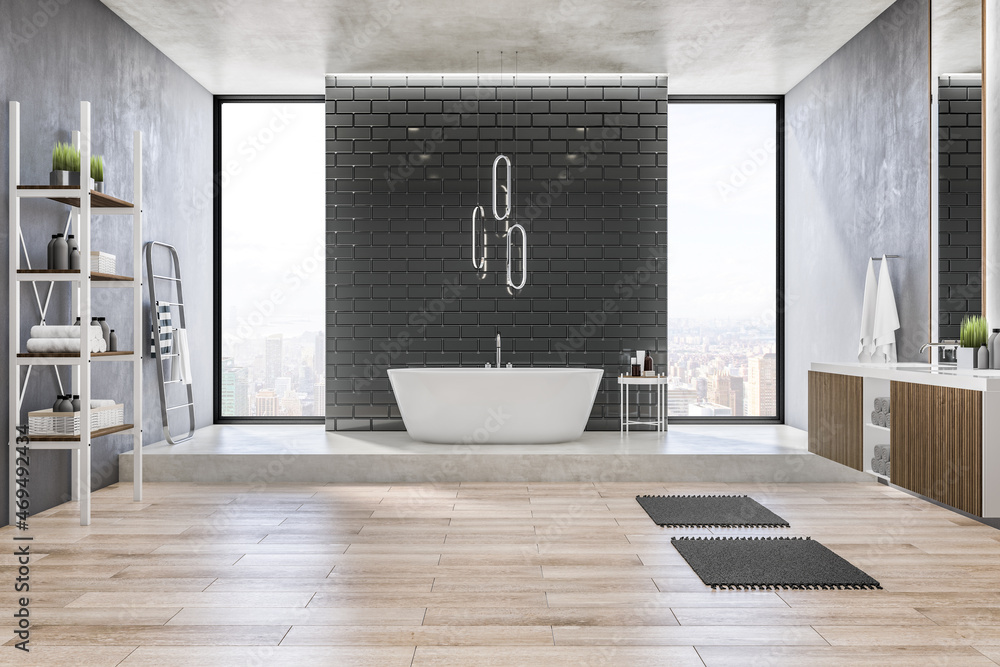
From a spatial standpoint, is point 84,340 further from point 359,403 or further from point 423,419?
point 359,403

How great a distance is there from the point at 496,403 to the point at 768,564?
2647 mm

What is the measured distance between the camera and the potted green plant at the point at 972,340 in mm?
4016

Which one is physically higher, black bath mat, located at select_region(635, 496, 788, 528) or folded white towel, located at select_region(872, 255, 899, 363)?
folded white towel, located at select_region(872, 255, 899, 363)

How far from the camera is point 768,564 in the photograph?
10.9 ft

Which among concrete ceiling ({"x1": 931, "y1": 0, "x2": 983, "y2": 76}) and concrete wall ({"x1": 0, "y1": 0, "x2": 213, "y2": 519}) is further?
concrete ceiling ({"x1": 931, "y1": 0, "x2": 983, "y2": 76})

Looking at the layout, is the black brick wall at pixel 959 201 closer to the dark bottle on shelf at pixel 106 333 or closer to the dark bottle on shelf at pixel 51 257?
the dark bottle on shelf at pixel 106 333

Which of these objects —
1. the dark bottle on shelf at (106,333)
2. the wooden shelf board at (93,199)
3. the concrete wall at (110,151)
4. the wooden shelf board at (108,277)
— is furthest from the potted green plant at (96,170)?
the dark bottle on shelf at (106,333)

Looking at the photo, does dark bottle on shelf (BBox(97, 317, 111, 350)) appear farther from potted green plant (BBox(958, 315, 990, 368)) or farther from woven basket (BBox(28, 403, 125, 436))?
potted green plant (BBox(958, 315, 990, 368))

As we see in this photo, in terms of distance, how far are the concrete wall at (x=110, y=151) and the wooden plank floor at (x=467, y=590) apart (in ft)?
3.34

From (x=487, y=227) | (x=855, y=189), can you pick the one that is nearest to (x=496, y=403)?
(x=487, y=227)

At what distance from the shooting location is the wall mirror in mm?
4445

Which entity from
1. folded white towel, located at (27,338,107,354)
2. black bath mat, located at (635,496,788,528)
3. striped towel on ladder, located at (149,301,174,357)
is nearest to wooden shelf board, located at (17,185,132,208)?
folded white towel, located at (27,338,107,354)

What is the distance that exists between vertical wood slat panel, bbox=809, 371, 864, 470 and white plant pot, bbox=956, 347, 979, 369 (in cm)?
51

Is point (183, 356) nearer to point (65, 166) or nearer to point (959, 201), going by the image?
point (65, 166)
